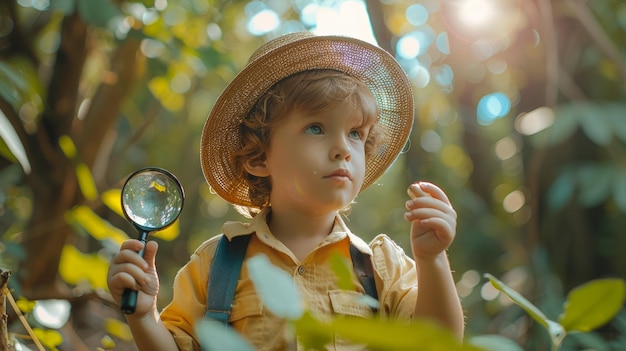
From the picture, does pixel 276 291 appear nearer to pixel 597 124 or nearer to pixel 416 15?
pixel 597 124

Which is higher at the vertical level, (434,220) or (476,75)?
(476,75)

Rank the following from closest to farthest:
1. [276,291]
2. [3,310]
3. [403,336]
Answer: [403,336] < [276,291] < [3,310]

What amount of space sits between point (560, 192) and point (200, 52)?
158 centimetres

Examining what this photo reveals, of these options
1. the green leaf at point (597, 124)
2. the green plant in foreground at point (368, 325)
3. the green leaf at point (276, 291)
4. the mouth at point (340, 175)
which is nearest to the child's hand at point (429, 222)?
the mouth at point (340, 175)

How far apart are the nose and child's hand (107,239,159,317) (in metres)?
0.37

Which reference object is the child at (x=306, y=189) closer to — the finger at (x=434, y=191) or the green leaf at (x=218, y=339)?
the finger at (x=434, y=191)

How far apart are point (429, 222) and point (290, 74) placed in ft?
1.49

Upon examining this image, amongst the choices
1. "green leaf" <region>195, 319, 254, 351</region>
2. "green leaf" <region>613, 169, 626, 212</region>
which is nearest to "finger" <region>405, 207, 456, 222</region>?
"green leaf" <region>195, 319, 254, 351</region>

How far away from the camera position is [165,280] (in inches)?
214

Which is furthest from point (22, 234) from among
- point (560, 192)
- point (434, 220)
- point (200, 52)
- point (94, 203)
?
point (560, 192)

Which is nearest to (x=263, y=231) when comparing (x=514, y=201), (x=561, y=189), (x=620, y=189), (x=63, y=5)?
(x=63, y=5)

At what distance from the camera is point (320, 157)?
4.65ft

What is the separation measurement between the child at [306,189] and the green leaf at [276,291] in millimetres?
758

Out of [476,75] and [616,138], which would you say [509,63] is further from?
[616,138]
